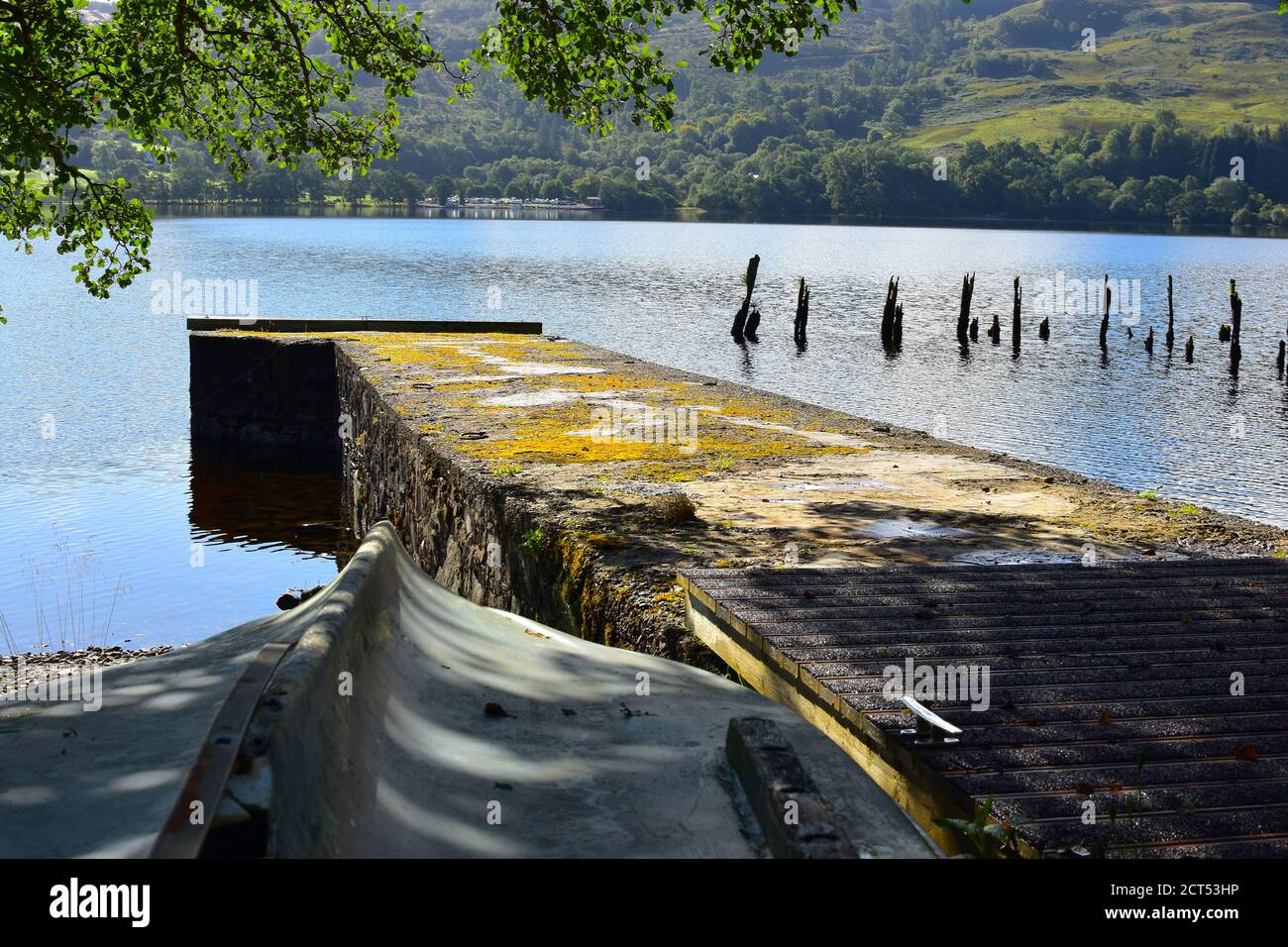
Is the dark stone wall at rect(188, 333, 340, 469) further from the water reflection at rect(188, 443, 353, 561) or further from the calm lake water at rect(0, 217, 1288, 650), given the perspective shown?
the calm lake water at rect(0, 217, 1288, 650)

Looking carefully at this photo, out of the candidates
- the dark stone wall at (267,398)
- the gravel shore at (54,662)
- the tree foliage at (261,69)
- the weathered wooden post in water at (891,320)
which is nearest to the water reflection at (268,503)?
the dark stone wall at (267,398)

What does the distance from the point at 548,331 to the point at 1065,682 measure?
147 ft

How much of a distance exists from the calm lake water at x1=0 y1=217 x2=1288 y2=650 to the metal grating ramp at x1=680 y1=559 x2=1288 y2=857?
11762 millimetres

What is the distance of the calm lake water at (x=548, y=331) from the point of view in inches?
749

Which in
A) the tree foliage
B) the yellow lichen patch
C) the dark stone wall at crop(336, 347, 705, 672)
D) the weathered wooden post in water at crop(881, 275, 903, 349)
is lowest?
the dark stone wall at crop(336, 347, 705, 672)

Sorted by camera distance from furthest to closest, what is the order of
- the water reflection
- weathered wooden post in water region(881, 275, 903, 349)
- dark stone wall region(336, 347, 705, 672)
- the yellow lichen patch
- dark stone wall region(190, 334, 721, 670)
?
weathered wooden post in water region(881, 275, 903, 349) → the water reflection → the yellow lichen patch → dark stone wall region(190, 334, 721, 670) → dark stone wall region(336, 347, 705, 672)

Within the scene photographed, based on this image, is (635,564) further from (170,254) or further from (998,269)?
(998,269)

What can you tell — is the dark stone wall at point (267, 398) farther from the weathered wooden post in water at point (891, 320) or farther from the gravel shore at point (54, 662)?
the weathered wooden post in water at point (891, 320)

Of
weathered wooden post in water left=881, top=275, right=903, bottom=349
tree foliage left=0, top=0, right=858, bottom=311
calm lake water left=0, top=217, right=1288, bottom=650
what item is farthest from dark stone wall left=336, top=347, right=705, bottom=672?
weathered wooden post in water left=881, top=275, right=903, bottom=349

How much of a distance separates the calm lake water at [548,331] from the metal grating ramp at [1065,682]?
11762mm

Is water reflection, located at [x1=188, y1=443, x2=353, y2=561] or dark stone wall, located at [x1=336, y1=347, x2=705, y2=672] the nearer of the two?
dark stone wall, located at [x1=336, y1=347, x2=705, y2=672]

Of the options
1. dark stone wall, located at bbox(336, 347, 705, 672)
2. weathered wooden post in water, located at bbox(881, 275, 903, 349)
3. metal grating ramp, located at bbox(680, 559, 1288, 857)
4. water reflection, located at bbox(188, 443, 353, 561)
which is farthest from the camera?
weathered wooden post in water, located at bbox(881, 275, 903, 349)

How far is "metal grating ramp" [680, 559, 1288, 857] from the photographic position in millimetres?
3795

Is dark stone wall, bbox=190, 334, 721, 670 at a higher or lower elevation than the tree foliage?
lower
